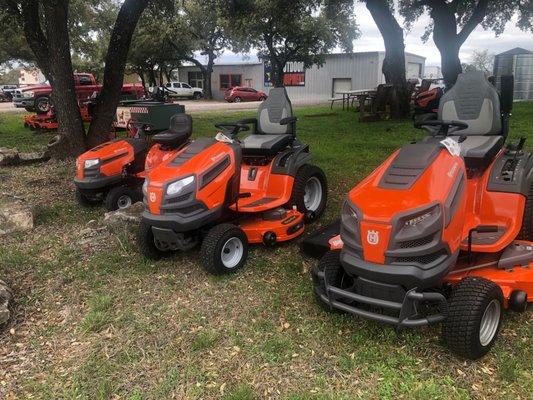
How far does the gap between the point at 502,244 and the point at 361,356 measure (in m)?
1.24

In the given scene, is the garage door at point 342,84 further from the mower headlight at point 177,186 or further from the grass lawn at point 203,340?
the mower headlight at point 177,186

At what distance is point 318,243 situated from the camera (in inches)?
166

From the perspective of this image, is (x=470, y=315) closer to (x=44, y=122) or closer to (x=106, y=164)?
(x=106, y=164)

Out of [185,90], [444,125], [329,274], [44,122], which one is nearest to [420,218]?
[329,274]

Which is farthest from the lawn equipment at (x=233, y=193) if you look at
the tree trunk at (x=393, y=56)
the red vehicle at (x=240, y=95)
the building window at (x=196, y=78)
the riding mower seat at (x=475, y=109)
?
the building window at (x=196, y=78)

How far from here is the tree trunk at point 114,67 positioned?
29.2ft

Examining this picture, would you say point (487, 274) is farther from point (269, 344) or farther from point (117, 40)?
point (117, 40)

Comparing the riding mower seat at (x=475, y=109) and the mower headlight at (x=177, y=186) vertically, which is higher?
the riding mower seat at (x=475, y=109)

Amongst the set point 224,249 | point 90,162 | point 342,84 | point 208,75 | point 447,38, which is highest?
point 447,38

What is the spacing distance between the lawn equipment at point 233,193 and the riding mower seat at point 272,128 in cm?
1

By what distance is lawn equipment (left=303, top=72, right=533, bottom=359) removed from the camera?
2.77 metres

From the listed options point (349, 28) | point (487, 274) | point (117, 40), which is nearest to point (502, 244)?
point (487, 274)

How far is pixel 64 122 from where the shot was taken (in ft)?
29.6

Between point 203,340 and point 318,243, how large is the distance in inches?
56.6
